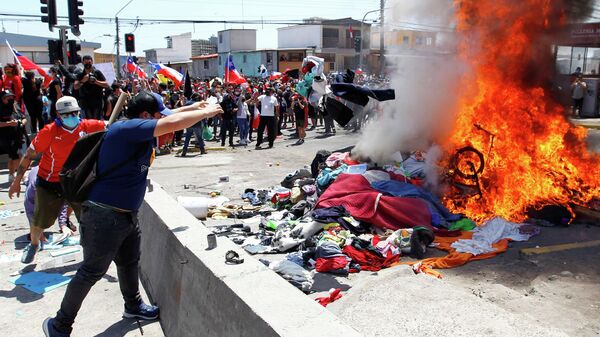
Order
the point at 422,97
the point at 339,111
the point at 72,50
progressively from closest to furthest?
the point at 339,111 < the point at 422,97 < the point at 72,50

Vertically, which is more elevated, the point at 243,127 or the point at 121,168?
the point at 121,168

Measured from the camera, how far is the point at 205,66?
216 ft

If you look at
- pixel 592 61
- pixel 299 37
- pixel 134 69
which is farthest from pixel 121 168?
pixel 299 37

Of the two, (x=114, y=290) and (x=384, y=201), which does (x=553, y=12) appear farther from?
(x=114, y=290)

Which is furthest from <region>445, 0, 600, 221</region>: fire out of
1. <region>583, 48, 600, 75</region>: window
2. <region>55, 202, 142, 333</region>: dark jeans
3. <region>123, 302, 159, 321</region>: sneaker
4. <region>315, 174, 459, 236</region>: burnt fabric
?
<region>583, 48, 600, 75</region>: window

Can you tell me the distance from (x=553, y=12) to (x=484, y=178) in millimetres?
4239

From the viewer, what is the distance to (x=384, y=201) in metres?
6.86

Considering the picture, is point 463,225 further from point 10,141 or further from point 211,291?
point 10,141

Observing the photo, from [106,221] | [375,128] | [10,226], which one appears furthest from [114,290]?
[375,128]

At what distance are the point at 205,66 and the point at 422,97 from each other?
197 feet

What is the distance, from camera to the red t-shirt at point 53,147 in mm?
5391

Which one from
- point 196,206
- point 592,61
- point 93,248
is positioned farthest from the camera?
point 592,61

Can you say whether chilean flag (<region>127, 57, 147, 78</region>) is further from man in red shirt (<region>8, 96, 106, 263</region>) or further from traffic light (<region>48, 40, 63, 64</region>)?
man in red shirt (<region>8, 96, 106, 263</region>)

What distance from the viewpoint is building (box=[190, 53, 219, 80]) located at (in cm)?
6411
